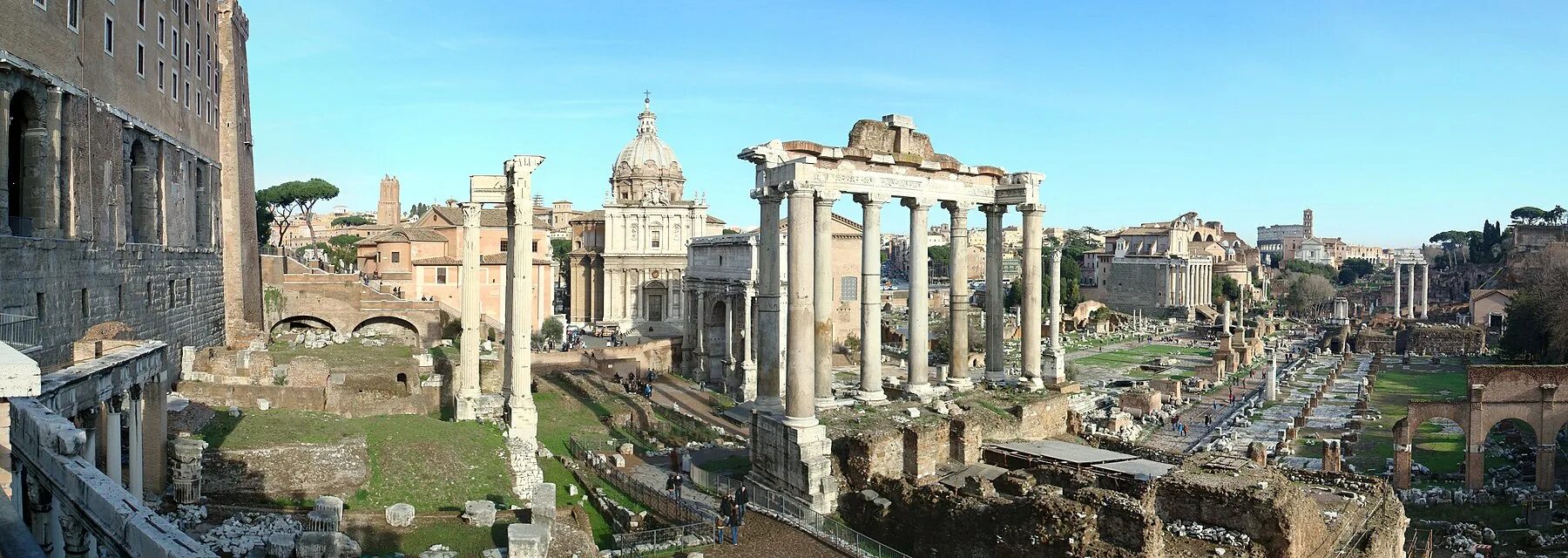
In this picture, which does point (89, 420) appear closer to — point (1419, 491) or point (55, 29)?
point (55, 29)

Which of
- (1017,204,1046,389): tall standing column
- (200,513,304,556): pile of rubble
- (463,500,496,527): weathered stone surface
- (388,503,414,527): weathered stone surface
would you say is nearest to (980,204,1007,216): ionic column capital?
(1017,204,1046,389): tall standing column

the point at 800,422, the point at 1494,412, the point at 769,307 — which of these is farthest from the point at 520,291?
the point at 1494,412

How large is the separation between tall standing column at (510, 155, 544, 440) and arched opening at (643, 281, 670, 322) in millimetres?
33205

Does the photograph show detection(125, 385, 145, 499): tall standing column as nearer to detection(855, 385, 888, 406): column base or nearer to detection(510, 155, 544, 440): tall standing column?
detection(510, 155, 544, 440): tall standing column

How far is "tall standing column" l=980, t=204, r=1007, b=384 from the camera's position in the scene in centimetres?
2055

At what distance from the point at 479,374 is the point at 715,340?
1889cm

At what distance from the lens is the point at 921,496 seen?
1398 centimetres

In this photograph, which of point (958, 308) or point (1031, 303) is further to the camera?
point (1031, 303)

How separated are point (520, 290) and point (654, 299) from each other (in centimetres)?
3401

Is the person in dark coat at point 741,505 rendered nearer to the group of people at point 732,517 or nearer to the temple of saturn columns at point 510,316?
the group of people at point 732,517

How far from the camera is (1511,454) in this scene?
27.6 m

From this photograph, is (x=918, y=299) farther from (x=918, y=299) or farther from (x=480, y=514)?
(x=480, y=514)

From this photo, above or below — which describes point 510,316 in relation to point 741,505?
above

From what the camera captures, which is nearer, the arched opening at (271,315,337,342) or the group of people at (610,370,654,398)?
the group of people at (610,370,654,398)
